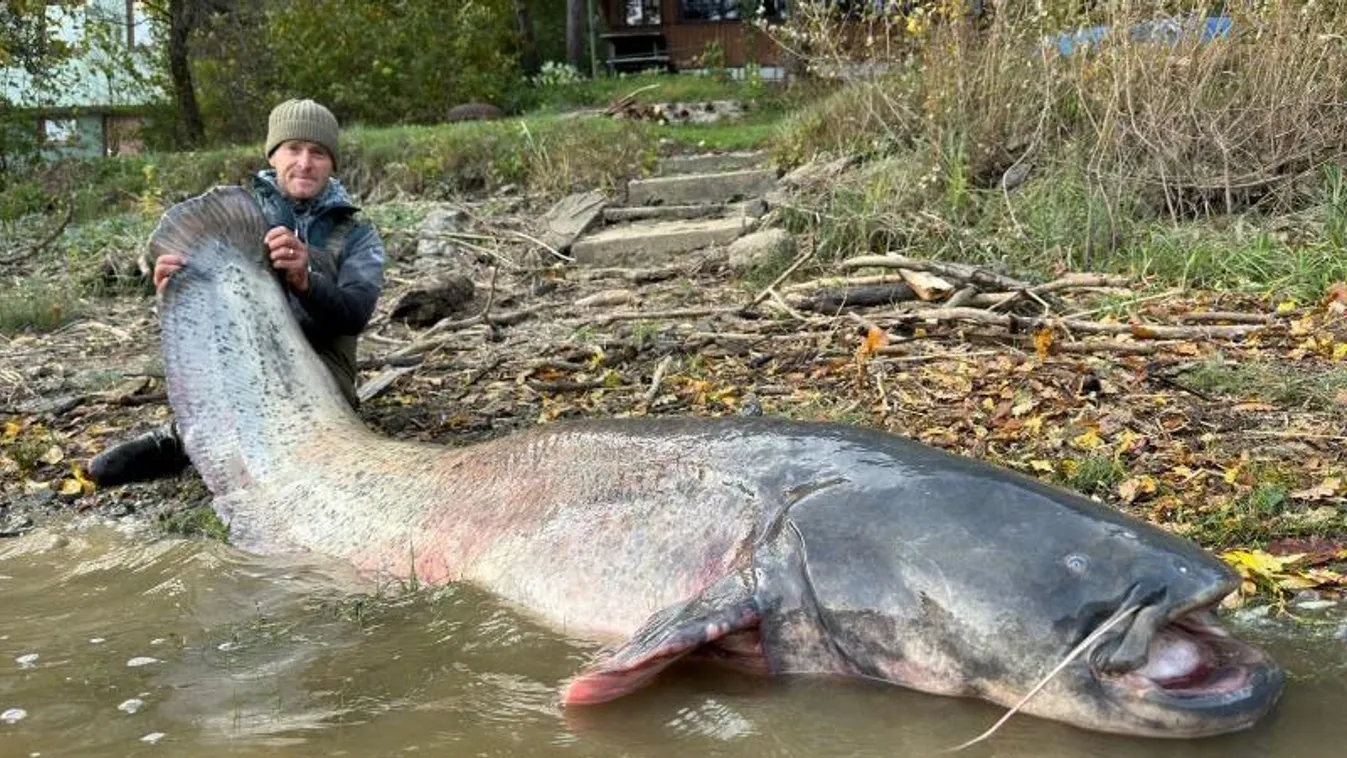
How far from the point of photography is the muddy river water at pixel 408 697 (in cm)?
219

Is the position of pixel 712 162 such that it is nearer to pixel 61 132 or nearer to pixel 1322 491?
pixel 1322 491

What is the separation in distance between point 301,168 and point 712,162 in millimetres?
7311

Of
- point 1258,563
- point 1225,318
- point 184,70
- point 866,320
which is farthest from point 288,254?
point 184,70

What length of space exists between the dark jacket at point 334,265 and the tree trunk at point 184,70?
15.9m

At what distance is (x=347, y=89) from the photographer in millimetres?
18531

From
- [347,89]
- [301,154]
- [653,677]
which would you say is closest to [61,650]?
[653,677]

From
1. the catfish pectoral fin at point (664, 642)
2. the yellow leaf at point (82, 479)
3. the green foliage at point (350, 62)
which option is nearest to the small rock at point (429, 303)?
the yellow leaf at point (82, 479)

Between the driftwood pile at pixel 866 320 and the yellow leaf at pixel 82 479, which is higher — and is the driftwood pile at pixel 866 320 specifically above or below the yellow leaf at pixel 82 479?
above

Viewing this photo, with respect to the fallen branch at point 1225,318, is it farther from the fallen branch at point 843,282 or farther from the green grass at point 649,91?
the green grass at point 649,91

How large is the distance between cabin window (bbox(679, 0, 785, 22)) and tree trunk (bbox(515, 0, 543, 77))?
3.24 meters

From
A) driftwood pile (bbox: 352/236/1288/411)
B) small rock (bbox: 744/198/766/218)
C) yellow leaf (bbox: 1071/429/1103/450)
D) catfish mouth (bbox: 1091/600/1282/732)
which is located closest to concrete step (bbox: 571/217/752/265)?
small rock (bbox: 744/198/766/218)

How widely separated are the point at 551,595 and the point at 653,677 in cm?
51

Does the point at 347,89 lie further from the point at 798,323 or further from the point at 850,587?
the point at 850,587

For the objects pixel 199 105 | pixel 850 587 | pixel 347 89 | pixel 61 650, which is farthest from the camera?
pixel 199 105
